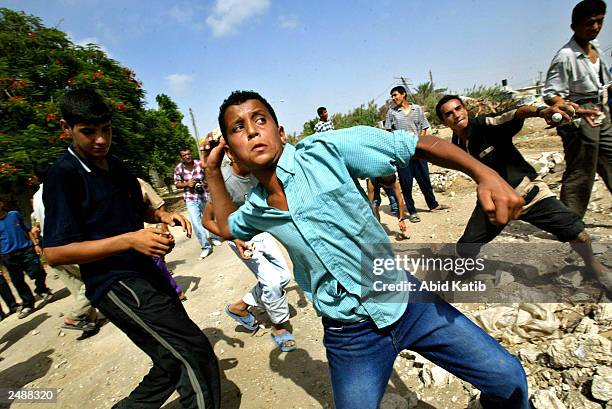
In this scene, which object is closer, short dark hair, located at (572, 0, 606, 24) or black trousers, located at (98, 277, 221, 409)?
black trousers, located at (98, 277, 221, 409)

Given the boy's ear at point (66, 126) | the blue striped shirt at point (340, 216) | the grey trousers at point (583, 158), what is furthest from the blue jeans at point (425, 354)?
the grey trousers at point (583, 158)

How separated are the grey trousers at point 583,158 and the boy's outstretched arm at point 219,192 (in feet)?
10.4

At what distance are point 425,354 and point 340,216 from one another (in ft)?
2.31

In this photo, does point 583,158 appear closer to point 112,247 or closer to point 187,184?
point 112,247

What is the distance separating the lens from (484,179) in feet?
3.46

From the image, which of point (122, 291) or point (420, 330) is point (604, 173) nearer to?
point (420, 330)

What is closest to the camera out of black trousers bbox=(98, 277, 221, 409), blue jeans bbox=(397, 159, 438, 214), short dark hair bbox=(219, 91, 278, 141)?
short dark hair bbox=(219, 91, 278, 141)

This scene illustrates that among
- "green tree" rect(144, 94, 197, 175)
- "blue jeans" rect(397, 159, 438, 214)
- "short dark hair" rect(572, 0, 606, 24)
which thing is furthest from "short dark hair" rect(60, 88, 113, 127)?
"green tree" rect(144, 94, 197, 175)

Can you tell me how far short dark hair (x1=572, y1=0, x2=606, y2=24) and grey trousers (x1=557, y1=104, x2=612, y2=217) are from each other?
786mm

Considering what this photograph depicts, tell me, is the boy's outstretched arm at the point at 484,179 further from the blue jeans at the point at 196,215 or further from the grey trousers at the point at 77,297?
the blue jeans at the point at 196,215

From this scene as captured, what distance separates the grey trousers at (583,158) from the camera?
2963 millimetres

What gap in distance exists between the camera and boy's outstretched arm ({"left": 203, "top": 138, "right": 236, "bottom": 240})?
169 cm

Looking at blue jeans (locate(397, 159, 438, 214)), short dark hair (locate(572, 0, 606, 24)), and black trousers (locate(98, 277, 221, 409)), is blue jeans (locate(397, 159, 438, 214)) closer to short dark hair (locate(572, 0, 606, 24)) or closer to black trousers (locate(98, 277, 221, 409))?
short dark hair (locate(572, 0, 606, 24))

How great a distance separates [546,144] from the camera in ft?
27.1
